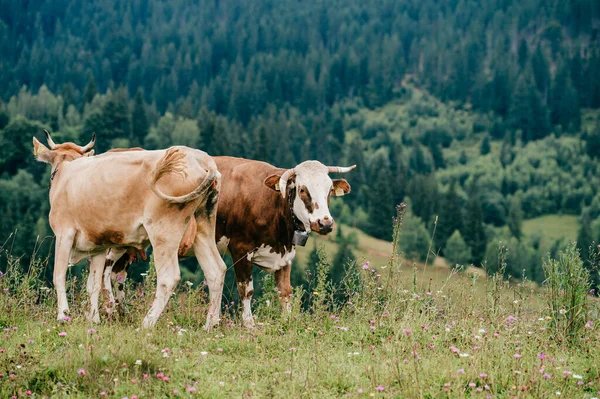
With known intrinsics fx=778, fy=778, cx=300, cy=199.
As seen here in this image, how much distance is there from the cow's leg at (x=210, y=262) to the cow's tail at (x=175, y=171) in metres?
1.01

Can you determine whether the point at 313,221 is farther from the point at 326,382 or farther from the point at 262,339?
the point at 326,382

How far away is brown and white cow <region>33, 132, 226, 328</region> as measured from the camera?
333 inches

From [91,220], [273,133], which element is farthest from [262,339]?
[273,133]

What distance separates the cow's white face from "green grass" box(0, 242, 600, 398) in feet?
3.36

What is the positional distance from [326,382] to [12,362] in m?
2.76

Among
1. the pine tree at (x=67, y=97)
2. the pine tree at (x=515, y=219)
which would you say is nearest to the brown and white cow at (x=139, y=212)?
the pine tree at (x=515, y=219)

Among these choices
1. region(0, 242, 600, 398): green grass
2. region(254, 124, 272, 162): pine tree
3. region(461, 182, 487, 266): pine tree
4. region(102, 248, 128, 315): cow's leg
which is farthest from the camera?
region(254, 124, 272, 162): pine tree

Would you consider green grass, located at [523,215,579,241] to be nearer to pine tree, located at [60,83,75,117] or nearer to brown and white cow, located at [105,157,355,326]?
pine tree, located at [60,83,75,117]

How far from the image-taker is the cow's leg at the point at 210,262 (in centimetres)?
930

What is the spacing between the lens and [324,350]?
7.83 m

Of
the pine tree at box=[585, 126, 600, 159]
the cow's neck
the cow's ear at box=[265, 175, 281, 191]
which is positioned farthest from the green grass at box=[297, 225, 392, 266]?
the cow's neck

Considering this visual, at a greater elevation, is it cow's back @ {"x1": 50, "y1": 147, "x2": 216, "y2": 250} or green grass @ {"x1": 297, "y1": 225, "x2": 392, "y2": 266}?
cow's back @ {"x1": 50, "y1": 147, "x2": 216, "y2": 250}

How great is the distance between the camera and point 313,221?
10180 mm

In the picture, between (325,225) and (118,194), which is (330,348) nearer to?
(325,225)
